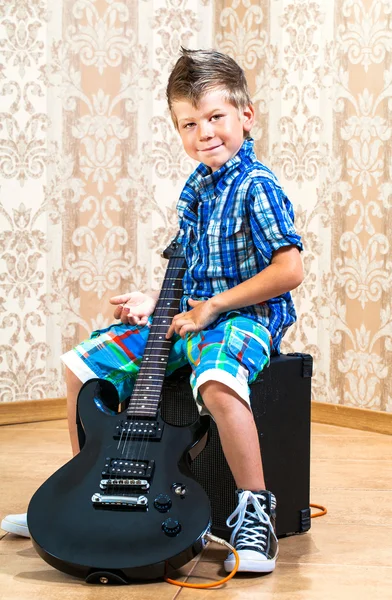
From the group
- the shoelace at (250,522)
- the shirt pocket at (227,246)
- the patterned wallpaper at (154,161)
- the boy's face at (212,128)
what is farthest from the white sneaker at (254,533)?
the patterned wallpaper at (154,161)

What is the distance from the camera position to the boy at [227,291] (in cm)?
134

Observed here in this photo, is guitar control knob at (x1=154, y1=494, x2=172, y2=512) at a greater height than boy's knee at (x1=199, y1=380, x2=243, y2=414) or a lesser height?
lesser

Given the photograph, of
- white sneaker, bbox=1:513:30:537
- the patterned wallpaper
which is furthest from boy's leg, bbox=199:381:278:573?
the patterned wallpaper

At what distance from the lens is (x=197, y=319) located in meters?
1.43

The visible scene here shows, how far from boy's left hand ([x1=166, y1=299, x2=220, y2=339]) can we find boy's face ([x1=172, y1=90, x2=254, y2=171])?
29cm

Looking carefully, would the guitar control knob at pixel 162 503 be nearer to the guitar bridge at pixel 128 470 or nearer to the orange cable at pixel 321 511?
the guitar bridge at pixel 128 470

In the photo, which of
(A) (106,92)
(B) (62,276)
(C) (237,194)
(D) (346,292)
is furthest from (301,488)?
(A) (106,92)

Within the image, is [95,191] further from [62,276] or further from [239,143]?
[239,143]

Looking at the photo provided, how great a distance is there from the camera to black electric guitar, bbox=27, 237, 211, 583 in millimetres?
1200

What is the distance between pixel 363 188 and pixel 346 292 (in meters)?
0.31

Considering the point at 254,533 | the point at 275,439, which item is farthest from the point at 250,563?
the point at 275,439

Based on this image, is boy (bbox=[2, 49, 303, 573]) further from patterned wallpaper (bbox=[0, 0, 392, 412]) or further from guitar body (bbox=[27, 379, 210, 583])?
patterned wallpaper (bbox=[0, 0, 392, 412])

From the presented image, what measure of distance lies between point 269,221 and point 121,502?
54 centimetres

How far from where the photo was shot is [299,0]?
2.57m
